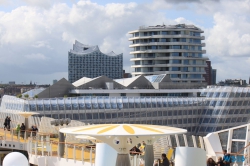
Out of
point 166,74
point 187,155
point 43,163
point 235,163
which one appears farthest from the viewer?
point 166,74

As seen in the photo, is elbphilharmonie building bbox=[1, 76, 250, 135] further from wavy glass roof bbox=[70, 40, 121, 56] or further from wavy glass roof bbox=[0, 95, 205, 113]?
wavy glass roof bbox=[70, 40, 121, 56]

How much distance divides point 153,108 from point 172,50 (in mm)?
42372

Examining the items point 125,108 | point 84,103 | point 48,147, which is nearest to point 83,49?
point 125,108

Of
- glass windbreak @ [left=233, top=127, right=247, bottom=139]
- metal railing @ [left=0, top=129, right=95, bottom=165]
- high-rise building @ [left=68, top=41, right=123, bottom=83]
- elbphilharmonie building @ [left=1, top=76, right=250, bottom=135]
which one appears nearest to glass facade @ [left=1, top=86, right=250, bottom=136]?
elbphilharmonie building @ [left=1, top=76, right=250, bottom=135]

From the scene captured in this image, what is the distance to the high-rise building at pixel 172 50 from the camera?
121 m

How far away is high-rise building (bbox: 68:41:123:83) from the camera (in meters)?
184

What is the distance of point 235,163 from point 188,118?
6755 centimetres

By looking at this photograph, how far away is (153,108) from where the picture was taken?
80.4 m

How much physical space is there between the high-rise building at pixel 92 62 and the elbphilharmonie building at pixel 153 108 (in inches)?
3337

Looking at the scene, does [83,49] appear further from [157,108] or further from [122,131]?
[122,131]

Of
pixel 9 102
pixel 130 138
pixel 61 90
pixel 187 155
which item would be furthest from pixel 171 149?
pixel 61 90

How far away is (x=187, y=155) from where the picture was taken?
14203 mm

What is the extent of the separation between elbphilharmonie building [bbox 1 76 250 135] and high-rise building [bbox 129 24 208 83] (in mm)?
29094

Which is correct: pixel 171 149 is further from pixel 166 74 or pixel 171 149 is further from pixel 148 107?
pixel 166 74
